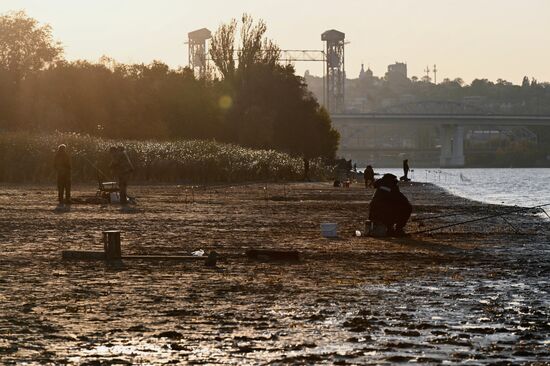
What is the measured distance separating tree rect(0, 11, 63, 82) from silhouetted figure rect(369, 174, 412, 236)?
98.5 m

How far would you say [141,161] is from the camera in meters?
63.2

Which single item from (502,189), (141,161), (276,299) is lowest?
(502,189)

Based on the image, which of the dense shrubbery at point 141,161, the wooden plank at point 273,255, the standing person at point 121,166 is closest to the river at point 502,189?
the dense shrubbery at point 141,161

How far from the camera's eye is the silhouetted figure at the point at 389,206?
24.9 metres

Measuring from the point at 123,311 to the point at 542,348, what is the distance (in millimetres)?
4195

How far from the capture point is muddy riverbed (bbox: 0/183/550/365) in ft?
35.4

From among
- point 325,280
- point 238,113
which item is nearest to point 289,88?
point 238,113

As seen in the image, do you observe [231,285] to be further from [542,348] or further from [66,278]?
[542,348]

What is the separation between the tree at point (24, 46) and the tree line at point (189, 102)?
7227mm

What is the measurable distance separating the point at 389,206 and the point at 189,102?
269 feet

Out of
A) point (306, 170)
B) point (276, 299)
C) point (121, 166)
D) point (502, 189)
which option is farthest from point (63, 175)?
point (502, 189)

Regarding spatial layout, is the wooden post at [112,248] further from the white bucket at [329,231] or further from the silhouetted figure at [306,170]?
the silhouetted figure at [306,170]

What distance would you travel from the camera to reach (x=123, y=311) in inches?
515

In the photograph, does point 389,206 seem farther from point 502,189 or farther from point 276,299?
point 502,189
